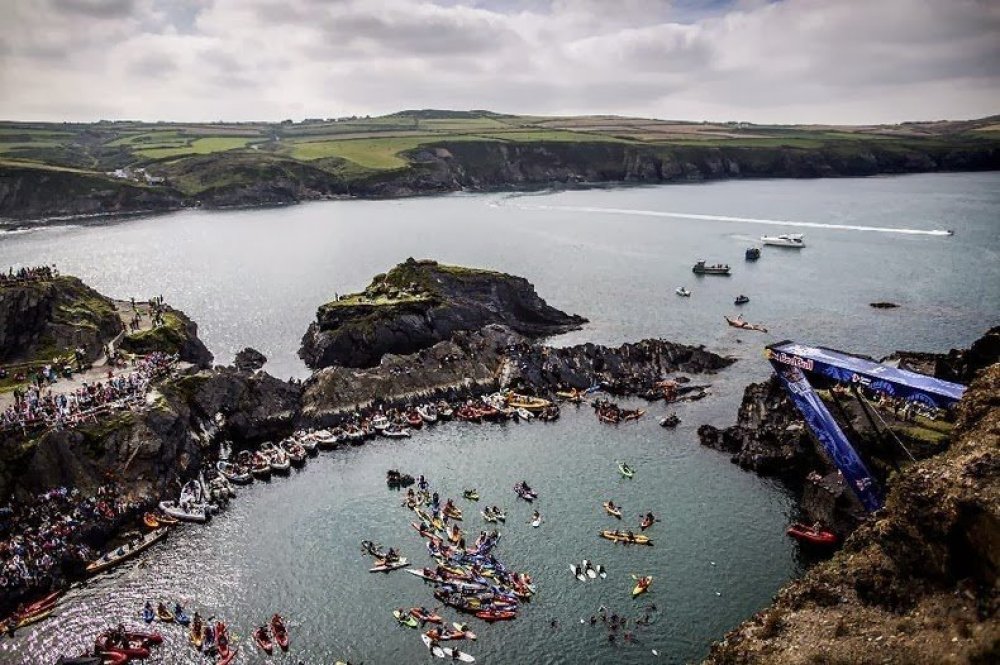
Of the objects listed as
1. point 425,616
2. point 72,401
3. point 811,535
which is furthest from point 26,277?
point 811,535

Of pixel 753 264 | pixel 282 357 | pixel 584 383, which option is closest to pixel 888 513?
pixel 584 383

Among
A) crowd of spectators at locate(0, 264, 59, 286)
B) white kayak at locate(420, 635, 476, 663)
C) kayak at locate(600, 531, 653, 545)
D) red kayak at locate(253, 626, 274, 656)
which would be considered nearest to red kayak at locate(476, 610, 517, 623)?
white kayak at locate(420, 635, 476, 663)

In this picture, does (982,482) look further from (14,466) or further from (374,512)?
(14,466)

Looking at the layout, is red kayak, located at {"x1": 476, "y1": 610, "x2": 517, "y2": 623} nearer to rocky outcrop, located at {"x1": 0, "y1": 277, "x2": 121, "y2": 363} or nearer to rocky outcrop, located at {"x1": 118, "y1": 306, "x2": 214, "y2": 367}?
rocky outcrop, located at {"x1": 118, "y1": 306, "x2": 214, "y2": 367}

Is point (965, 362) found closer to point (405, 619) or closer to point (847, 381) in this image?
point (847, 381)

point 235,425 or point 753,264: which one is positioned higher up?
point 753,264

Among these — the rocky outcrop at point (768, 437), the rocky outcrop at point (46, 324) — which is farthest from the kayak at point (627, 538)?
the rocky outcrop at point (46, 324)
